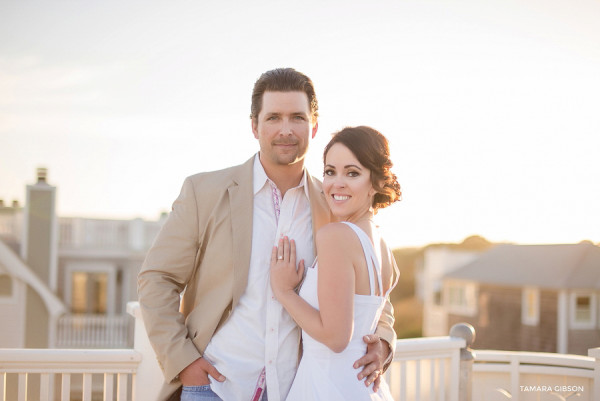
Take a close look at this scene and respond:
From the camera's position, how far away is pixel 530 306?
883 inches

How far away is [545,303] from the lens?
21.7 metres

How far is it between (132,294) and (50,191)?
4.36 metres

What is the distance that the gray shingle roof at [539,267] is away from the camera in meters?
21.2

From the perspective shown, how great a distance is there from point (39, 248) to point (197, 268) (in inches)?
563

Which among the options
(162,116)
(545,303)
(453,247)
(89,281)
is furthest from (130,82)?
(453,247)

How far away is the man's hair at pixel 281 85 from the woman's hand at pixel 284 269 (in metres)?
0.66

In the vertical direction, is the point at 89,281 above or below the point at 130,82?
below

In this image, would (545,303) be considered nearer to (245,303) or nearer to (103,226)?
(103,226)

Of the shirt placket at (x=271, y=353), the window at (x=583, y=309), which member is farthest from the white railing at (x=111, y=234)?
the shirt placket at (x=271, y=353)

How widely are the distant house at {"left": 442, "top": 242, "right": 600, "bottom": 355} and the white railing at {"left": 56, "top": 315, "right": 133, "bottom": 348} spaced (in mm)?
14335

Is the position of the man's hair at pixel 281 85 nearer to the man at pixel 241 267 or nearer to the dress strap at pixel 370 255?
the man at pixel 241 267

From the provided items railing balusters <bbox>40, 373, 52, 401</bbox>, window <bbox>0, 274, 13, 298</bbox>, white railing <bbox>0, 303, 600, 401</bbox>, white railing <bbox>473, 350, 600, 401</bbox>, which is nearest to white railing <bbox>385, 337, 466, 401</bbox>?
white railing <bbox>0, 303, 600, 401</bbox>

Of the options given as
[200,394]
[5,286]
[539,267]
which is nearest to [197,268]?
Answer: [200,394]

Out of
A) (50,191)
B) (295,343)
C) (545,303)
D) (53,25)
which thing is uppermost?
(53,25)
